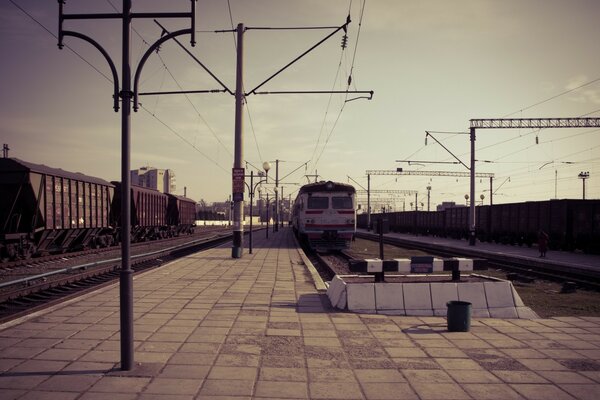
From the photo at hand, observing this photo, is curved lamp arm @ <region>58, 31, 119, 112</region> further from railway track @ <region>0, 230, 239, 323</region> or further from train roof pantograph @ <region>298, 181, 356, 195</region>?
train roof pantograph @ <region>298, 181, 356, 195</region>

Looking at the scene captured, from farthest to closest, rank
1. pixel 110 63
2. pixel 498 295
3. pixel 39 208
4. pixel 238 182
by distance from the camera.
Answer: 1. pixel 238 182
2. pixel 39 208
3. pixel 498 295
4. pixel 110 63

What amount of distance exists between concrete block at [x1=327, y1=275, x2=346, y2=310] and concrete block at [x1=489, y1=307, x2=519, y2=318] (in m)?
2.70

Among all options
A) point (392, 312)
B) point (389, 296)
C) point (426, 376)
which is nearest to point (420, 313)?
point (392, 312)

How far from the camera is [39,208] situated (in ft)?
53.9

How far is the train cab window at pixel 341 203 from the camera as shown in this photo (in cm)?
2298

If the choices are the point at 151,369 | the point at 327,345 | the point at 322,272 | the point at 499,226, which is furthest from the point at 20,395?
the point at 499,226

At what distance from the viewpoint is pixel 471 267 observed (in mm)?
8938

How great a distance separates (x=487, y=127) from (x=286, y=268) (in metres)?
20.9

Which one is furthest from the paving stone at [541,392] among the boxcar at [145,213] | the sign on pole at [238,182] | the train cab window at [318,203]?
the boxcar at [145,213]

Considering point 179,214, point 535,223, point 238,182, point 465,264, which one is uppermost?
point 238,182

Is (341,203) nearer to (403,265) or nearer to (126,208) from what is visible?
(403,265)

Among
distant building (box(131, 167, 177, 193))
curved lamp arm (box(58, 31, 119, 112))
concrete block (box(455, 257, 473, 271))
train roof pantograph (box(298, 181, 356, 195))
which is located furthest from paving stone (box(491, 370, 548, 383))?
distant building (box(131, 167, 177, 193))

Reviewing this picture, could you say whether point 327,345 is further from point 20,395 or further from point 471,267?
point 471,267

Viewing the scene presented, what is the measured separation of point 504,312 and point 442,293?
1.12 metres
